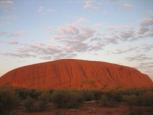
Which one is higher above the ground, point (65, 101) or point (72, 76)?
point (72, 76)

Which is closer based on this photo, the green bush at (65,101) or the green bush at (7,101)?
the green bush at (7,101)

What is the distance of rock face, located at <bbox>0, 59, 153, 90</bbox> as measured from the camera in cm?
4941

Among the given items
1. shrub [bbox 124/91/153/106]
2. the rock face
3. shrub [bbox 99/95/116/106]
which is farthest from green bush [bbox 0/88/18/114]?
the rock face

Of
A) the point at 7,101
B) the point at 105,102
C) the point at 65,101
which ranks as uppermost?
the point at 7,101

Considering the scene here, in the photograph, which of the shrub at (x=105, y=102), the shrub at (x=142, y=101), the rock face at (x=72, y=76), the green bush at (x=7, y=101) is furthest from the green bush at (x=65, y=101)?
the rock face at (x=72, y=76)

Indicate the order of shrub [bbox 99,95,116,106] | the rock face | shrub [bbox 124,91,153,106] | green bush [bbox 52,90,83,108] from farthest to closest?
1. the rock face
2. shrub [bbox 99,95,116,106]
3. green bush [bbox 52,90,83,108]
4. shrub [bbox 124,91,153,106]

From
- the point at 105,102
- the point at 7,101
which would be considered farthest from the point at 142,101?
the point at 7,101

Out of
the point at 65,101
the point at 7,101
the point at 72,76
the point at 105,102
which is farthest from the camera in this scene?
the point at 72,76

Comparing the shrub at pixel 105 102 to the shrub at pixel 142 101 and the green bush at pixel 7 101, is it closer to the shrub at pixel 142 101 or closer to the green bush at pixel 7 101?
the shrub at pixel 142 101

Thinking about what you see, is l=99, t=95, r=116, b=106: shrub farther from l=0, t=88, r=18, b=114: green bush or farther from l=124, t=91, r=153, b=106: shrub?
l=0, t=88, r=18, b=114: green bush

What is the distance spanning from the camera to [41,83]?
50000 millimetres

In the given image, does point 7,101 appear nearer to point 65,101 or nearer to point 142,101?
point 65,101

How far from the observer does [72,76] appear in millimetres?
52312

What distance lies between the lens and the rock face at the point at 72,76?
162ft
